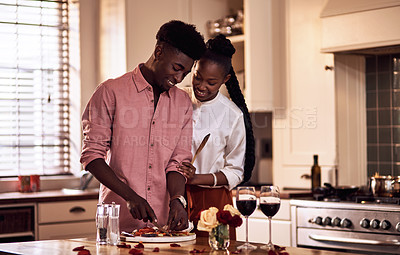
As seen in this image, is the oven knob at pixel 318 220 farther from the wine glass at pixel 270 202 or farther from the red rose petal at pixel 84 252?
the red rose petal at pixel 84 252

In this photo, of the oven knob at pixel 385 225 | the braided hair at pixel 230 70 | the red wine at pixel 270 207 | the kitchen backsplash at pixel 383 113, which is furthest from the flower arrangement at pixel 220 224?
the kitchen backsplash at pixel 383 113

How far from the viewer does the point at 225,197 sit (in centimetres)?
259

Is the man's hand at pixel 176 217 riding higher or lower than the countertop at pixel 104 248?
higher

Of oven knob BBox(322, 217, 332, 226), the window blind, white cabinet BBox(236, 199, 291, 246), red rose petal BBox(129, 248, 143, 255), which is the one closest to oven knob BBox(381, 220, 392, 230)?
oven knob BBox(322, 217, 332, 226)

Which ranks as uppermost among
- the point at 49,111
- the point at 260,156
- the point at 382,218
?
the point at 49,111

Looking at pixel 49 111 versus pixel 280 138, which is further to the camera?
pixel 49 111

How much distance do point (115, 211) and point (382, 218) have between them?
172 cm

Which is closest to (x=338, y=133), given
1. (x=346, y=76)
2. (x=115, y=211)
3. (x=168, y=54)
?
(x=346, y=76)

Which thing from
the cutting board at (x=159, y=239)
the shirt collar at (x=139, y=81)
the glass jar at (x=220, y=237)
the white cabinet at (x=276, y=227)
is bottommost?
the white cabinet at (x=276, y=227)

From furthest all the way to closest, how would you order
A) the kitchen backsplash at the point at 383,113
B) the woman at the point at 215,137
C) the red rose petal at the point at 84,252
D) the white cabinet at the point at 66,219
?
1. the kitchen backsplash at the point at 383,113
2. the white cabinet at the point at 66,219
3. the woman at the point at 215,137
4. the red rose petal at the point at 84,252

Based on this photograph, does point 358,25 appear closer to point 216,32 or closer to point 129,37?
point 216,32

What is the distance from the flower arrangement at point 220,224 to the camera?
6.41ft

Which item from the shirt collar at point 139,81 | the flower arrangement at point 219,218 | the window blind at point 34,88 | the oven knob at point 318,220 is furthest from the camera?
the window blind at point 34,88

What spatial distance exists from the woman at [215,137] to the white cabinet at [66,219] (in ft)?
5.21
